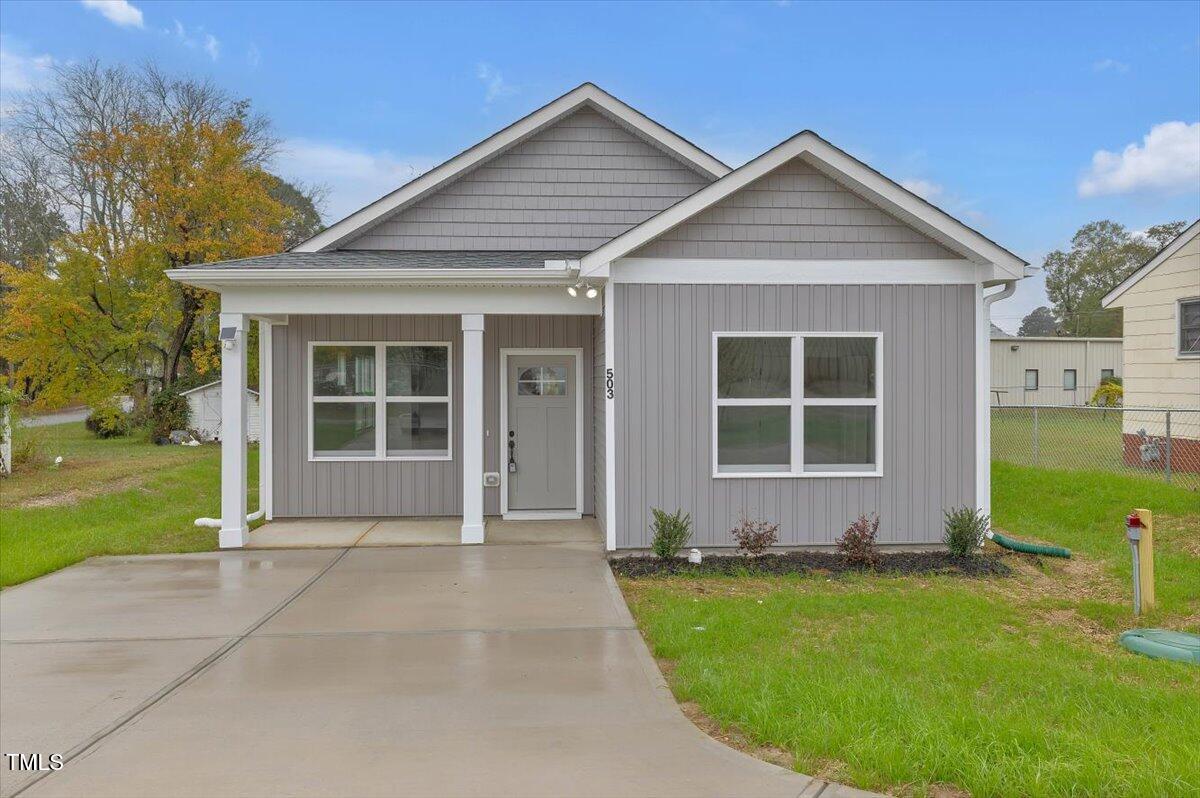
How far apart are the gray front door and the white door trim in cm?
4

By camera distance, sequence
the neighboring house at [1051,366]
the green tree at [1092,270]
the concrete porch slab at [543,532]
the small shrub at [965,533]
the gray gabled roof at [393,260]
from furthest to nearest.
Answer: the green tree at [1092,270] < the neighboring house at [1051,366] < the concrete porch slab at [543,532] < the gray gabled roof at [393,260] < the small shrub at [965,533]

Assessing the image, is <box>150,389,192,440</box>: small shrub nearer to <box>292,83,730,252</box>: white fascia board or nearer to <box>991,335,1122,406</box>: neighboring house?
<box>292,83,730,252</box>: white fascia board

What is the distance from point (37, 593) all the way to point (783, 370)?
7064 mm

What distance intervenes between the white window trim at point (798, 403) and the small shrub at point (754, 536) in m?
A: 0.50

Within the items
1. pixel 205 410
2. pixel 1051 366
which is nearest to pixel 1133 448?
pixel 205 410

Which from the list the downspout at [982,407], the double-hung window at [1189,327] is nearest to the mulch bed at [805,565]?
the downspout at [982,407]

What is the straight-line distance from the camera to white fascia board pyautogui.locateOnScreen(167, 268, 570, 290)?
869 cm

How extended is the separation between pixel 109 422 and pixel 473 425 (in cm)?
1957

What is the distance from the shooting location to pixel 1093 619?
654 centimetres

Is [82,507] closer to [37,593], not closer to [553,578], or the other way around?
[37,593]

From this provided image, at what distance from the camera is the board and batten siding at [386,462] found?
34.7 feet

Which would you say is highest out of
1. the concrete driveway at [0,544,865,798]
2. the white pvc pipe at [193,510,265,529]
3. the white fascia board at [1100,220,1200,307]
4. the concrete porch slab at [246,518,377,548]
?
the white fascia board at [1100,220,1200,307]

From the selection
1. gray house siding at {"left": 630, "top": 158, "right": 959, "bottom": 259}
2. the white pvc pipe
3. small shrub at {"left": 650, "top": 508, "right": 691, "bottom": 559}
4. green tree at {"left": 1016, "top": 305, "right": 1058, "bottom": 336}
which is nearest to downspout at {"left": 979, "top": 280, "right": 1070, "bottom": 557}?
gray house siding at {"left": 630, "top": 158, "right": 959, "bottom": 259}

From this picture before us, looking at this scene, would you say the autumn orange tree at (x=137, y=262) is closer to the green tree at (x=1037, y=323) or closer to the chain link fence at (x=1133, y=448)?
the chain link fence at (x=1133, y=448)
